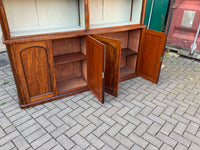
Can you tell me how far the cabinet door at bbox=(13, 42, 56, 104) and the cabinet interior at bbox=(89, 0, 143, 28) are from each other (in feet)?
4.73

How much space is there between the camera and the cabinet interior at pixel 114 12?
13.7 ft

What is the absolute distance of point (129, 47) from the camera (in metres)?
5.21

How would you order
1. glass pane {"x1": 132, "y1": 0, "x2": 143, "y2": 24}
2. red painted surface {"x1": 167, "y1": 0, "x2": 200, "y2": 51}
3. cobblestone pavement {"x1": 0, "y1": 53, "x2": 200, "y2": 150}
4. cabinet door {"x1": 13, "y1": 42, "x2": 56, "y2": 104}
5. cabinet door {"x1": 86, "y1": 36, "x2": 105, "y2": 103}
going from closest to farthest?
cobblestone pavement {"x1": 0, "y1": 53, "x2": 200, "y2": 150}, cabinet door {"x1": 13, "y1": 42, "x2": 56, "y2": 104}, cabinet door {"x1": 86, "y1": 36, "x2": 105, "y2": 103}, glass pane {"x1": 132, "y1": 0, "x2": 143, "y2": 24}, red painted surface {"x1": 167, "y1": 0, "x2": 200, "y2": 51}

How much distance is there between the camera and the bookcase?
130 inches

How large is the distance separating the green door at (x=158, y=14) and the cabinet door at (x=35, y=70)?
4.58 m

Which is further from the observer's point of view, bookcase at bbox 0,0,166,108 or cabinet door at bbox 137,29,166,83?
cabinet door at bbox 137,29,166,83

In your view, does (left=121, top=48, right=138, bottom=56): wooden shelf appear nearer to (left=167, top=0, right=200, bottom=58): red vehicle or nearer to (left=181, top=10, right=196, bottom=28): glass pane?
(left=167, top=0, right=200, bottom=58): red vehicle

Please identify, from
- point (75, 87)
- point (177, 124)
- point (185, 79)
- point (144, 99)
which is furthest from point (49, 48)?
point (185, 79)

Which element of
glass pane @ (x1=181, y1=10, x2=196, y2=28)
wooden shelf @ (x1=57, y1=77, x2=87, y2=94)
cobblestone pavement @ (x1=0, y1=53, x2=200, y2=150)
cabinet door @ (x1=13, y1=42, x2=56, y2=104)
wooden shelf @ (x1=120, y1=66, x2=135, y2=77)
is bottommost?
cobblestone pavement @ (x1=0, y1=53, x2=200, y2=150)

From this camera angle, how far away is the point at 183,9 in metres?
6.24

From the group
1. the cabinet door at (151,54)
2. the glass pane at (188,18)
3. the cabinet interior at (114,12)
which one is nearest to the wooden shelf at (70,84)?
the cabinet interior at (114,12)

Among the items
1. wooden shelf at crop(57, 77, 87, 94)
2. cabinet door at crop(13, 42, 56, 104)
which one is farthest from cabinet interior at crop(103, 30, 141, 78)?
cabinet door at crop(13, 42, 56, 104)

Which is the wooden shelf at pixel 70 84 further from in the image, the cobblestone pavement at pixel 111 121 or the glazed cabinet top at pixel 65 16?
the glazed cabinet top at pixel 65 16

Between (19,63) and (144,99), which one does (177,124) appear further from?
(19,63)
